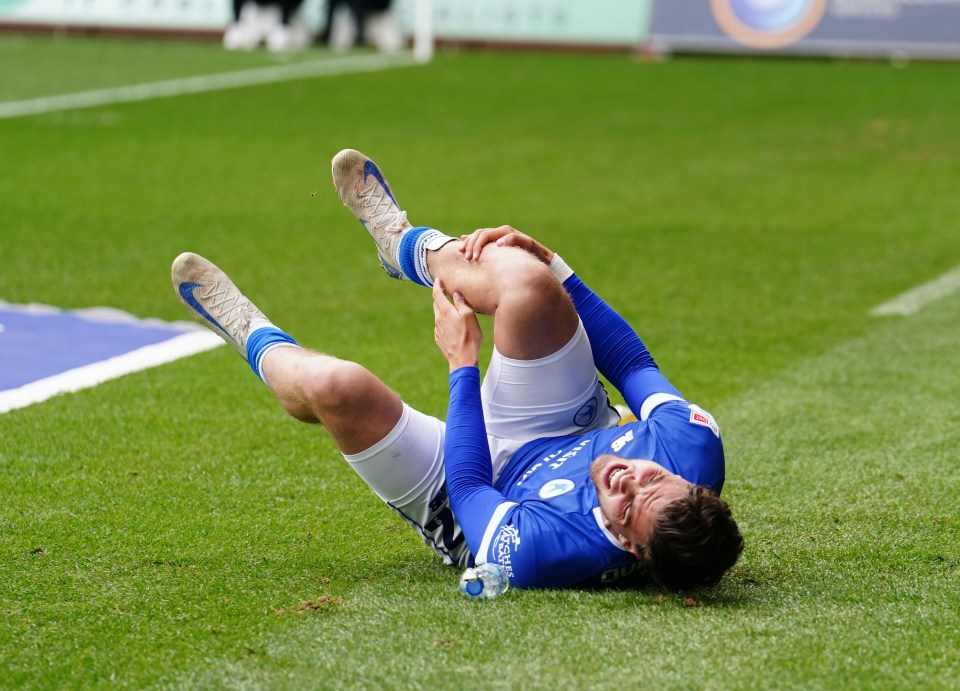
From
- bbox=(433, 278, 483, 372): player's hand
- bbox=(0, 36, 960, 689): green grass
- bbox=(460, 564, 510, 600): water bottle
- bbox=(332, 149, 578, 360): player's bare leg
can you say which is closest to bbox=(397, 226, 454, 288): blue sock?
bbox=(332, 149, 578, 360): player's bare leg

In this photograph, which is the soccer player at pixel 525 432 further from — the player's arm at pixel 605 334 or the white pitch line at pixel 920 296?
the white pitch line at pixel 920 296

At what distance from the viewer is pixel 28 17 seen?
68.2 feet

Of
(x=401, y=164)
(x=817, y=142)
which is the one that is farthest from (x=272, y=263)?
(x=817, y=142)

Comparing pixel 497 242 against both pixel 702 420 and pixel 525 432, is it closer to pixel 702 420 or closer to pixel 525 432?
pixel 525 432

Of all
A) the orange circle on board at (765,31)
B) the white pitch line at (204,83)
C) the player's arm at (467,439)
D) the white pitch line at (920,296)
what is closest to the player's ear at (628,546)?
the player's arm at (467,439)

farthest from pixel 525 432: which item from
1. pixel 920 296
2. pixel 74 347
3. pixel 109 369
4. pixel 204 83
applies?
pixel 204 83

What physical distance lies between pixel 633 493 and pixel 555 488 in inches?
11.9

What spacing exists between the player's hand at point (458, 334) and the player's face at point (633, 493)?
0.52 meters

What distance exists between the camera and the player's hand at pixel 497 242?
4.13m

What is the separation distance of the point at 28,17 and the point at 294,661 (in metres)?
19.5

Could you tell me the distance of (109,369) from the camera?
19.9ft

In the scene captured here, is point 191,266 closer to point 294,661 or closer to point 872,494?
point 294,661

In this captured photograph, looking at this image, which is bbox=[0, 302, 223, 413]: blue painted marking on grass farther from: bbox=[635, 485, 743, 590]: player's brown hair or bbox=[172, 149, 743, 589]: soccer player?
bbox=[635, 485, 743, 590]: player's brown hair

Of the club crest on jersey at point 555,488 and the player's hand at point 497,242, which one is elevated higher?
the player's hand at point 497,242
